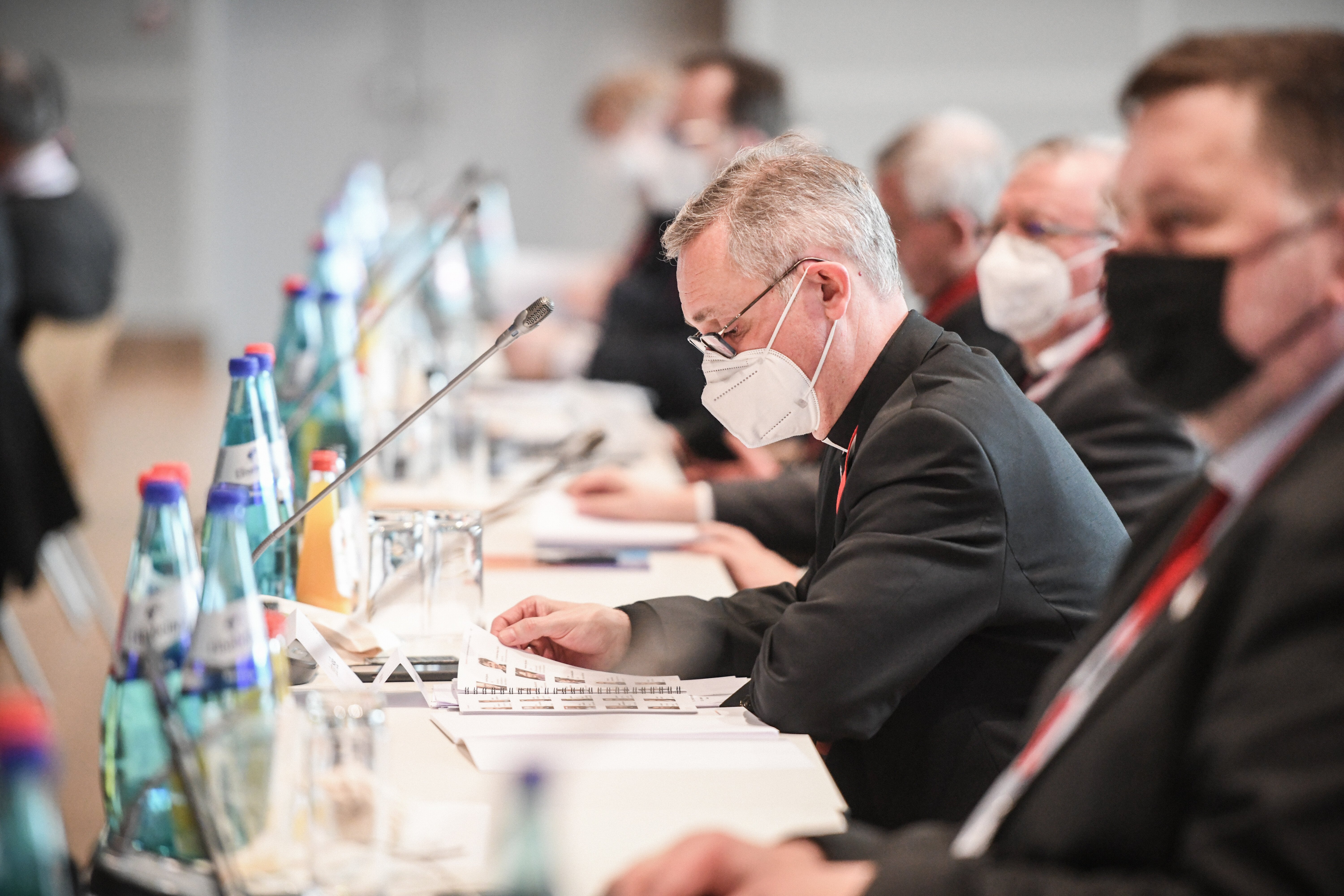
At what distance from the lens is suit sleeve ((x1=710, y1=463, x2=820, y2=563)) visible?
2.16 meters

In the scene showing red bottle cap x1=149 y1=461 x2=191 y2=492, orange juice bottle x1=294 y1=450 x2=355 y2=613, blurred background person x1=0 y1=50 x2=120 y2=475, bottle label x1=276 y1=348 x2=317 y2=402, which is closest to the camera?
red bottle cap x1=149 y1=461 x2=191 y2=492

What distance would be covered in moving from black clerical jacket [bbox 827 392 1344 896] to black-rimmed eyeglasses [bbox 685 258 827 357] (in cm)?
69

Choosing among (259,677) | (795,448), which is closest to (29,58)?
(795,448)

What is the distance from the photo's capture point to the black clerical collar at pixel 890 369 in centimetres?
144

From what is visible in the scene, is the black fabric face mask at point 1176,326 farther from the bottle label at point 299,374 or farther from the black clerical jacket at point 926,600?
the bottle label at point 299,374

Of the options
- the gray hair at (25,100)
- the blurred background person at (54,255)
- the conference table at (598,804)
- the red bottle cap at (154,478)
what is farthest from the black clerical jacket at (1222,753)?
the gray hair at (25,100)

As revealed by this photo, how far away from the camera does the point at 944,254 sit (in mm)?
2869

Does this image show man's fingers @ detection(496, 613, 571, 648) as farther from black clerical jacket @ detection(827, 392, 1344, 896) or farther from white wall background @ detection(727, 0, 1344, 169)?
white wall background @ detection(727, 0, 1344, 169)

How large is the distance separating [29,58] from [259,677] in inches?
139

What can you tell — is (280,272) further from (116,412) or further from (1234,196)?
(1234,196)

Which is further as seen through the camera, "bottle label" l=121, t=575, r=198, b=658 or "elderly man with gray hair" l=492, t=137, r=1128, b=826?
"elderly man with gray hair" l=492, t=137, r=1128, b=826

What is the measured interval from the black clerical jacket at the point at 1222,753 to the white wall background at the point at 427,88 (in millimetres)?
6678

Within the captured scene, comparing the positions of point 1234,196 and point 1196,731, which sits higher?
point 1234,196

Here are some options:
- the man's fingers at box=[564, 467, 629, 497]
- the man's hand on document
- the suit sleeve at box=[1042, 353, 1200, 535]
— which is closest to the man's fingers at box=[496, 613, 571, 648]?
the man's hand on document
